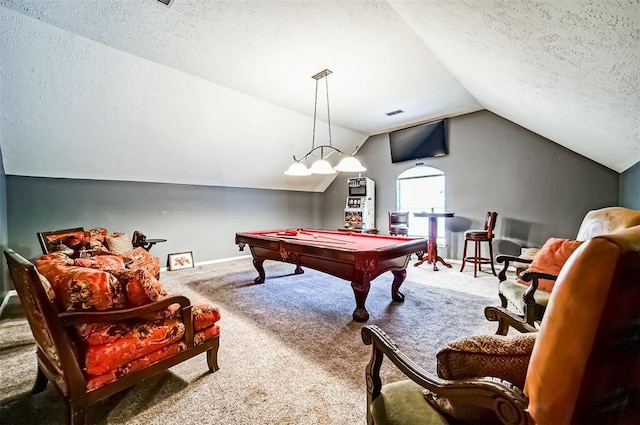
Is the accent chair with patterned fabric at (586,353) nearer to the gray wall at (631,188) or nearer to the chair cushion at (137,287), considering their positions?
the chair cushion at (137,287)

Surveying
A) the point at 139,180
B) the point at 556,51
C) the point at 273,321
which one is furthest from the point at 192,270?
the point at 556,51

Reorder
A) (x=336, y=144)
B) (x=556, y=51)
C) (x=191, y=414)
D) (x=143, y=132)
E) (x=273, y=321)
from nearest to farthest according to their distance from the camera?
1. (x=191, y=414)
2. (x=556, y=51)
3. (x=273, y=321)
4. (x=143, y=132)
5. (x=336, y=144)

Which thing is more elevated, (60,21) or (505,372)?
(60,21)

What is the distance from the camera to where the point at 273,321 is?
113 inches

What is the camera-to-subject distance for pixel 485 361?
858 mm

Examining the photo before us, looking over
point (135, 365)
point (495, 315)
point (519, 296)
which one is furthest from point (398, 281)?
point (135, 365)

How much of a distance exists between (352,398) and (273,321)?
1356 millimetres

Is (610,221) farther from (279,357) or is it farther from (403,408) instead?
(279,357)

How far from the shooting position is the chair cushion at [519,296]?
198 centimetres

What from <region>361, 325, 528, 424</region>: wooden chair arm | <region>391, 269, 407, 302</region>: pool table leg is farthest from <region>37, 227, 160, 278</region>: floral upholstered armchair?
<region>361, 325, 528, 424</region>: wooden chair arm

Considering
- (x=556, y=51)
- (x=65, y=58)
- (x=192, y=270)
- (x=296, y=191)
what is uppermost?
(x=65, y=58)

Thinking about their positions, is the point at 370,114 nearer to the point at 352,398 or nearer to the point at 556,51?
the point at 556,51

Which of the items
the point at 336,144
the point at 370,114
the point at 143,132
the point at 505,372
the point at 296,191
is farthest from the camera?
the point at 296,191

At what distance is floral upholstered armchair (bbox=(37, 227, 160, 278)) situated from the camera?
129 inches
